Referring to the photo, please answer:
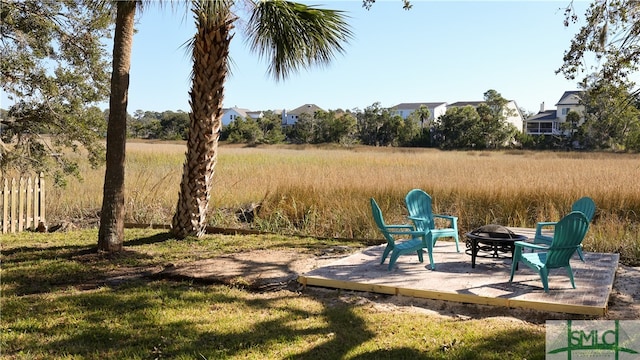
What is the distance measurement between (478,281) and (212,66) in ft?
18.3

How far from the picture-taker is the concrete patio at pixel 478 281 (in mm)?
5430

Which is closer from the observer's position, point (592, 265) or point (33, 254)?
point (592, 265)

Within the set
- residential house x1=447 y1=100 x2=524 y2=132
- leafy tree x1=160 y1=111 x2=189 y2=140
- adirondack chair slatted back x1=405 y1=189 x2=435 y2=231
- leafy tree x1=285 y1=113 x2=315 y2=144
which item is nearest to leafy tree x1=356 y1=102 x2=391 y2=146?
leafy tree x1=285 y1=113 x2=315 y2=144

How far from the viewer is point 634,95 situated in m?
9.12

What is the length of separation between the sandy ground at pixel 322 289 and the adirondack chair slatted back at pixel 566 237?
63 centimetres

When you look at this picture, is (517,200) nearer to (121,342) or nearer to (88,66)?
(121,342)

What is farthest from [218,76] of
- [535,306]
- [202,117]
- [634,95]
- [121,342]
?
[634,95]

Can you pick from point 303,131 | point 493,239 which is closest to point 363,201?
point 493,239

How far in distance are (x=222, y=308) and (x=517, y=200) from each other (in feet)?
25.0

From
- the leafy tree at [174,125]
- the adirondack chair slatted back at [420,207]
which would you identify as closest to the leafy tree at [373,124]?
the leafy tree at [174,125]

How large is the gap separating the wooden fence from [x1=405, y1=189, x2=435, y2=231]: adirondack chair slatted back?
24.6 ft

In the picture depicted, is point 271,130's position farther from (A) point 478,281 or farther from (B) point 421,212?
(A) point 478,281

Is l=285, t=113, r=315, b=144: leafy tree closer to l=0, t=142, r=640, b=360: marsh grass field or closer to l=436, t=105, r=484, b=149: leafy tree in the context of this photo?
l=436, t=105, r=484, b=149: leafy tree

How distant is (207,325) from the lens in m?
4.91
